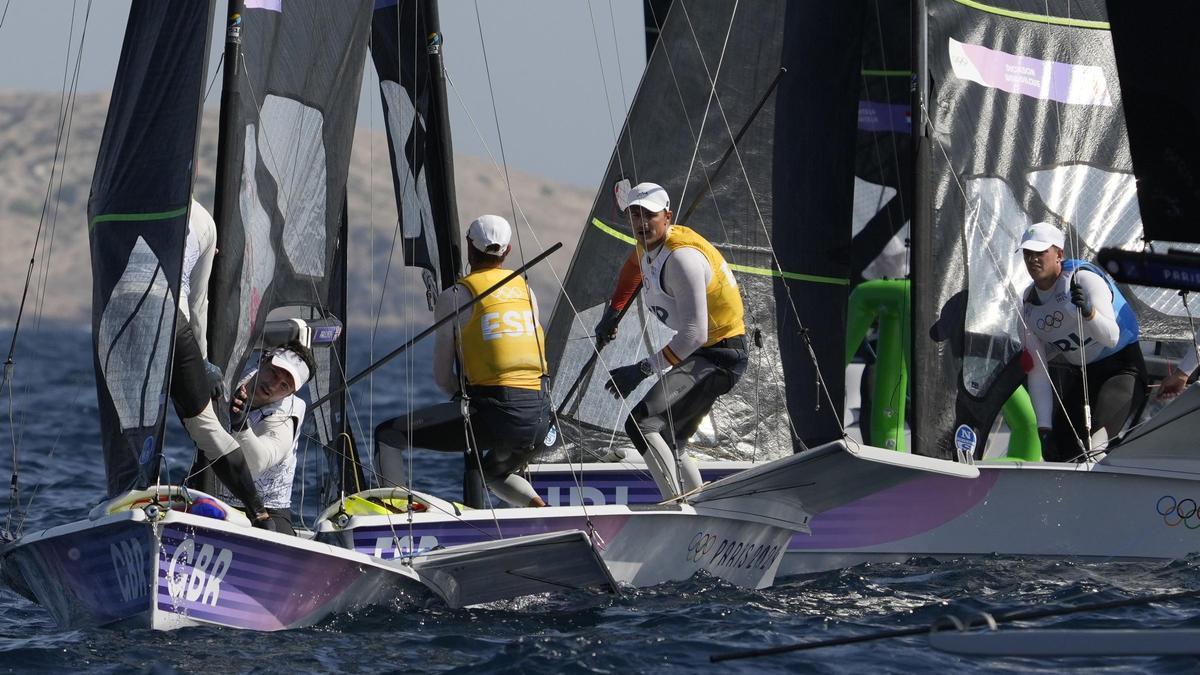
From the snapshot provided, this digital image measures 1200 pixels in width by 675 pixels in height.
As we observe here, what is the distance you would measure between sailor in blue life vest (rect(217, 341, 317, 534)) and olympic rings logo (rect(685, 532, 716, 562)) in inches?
62.4

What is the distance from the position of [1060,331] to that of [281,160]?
143 inches

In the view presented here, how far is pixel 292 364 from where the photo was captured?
7.20m

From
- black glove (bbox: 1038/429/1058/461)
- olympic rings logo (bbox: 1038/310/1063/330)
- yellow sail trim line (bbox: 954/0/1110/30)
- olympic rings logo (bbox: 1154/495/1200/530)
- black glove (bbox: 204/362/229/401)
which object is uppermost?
yellow sail trim line (bbox: 954/0/1110/30)

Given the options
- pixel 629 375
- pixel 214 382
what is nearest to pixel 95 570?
pixel 214 382

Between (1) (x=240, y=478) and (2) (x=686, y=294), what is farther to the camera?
(2) (x=686, y=294)

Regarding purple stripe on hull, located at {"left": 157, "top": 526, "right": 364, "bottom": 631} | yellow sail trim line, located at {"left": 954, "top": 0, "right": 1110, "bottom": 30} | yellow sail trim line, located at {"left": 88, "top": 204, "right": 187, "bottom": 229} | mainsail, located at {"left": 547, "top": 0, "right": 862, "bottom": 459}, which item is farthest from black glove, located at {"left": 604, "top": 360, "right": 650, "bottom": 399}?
yellow sail trim line, located at {"left": 954, "top": 0, "right": 1110, "bottom": 30}

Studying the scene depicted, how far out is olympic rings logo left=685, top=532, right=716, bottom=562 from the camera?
7414mm

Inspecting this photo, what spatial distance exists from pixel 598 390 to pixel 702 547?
2148 mm

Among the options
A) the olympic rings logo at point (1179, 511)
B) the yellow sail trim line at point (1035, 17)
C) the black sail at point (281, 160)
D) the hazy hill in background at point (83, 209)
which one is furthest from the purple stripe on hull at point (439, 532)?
the hazy hill in background at point (83, 209)

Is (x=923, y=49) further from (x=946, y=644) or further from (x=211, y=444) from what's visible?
(x=946, y=644)

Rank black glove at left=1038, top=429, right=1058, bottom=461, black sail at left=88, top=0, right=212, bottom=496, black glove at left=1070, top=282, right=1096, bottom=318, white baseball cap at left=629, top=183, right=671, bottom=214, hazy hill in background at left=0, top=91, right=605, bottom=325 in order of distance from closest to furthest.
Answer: black sail at left=88, top=0, right=212, bottom=496, white baseball cap at left=629, top=183, right=671, bottom=214, black glove at left=1070, top=282, right=1096, bottom=318, black glove at left=1038, top=429, right=1058, bottom=461, hazy hill in background at left=0, top=91, right=605, bottom=325

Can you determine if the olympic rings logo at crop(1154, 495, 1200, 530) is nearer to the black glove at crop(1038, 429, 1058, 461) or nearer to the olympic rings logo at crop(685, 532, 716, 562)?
the black glove at crop(1038, 429, 1058, 461)

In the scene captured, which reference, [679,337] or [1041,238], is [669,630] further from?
[1041,238]

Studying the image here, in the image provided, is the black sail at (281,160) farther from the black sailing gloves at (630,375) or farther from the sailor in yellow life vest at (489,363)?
the black sailing gloves at (630,375)
